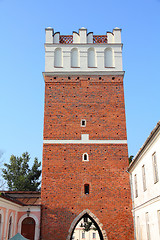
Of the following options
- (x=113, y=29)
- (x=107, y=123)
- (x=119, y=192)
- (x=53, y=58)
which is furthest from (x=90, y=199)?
(x=113, y=29)

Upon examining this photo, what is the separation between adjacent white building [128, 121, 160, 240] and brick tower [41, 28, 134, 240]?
1.49 m

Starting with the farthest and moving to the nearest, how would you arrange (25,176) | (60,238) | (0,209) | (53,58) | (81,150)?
(25,176), (53,58), (81,150), (60,238), (0,209)

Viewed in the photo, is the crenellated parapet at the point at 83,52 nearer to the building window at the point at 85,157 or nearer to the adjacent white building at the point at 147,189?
the building window at the point at 85,157

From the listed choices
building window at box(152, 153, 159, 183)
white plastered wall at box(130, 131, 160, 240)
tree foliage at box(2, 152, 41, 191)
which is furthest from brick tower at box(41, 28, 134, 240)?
tree foliage at box(2, 152, 41, 191)

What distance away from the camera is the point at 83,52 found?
60.6 feet

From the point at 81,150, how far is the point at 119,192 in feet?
10.1

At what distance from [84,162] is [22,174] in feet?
57.1

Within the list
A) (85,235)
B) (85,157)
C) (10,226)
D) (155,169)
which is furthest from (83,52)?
(85,235)

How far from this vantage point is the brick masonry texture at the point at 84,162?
14898mm

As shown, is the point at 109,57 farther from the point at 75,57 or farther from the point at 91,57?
the point at 75,57

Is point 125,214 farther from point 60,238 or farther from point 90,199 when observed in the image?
point 60,238

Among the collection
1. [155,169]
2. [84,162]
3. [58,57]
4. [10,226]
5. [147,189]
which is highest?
[58,57]

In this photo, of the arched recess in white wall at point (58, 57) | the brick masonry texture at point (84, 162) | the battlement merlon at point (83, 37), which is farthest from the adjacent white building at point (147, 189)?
the battlement merlon at point (83, 37)

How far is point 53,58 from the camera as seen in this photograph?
18281 millimetres
